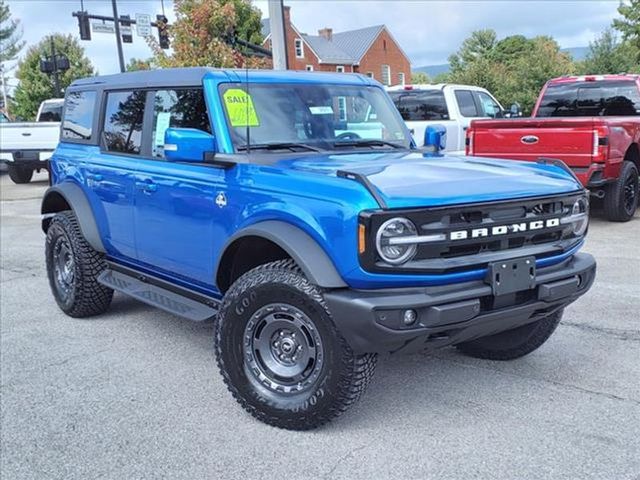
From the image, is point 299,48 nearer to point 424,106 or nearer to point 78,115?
point 424,106

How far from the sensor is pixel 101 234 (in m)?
5.19

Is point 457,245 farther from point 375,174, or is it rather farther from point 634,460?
point 634,460

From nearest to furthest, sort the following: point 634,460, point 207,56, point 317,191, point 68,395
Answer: point 634,460 → point 317,191 → point 68,395 → point 207,56

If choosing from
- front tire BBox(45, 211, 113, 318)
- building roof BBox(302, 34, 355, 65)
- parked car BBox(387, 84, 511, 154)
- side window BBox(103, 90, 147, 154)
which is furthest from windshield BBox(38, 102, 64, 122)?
building roof BBox(302, 34, 355, 65)

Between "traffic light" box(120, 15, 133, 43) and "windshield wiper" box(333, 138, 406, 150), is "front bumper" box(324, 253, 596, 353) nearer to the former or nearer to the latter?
"windshield wiper" box(333, 138, 406, 150)

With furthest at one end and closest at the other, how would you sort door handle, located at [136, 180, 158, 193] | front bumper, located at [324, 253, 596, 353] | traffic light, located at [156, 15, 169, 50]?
1. traffic light, located at [156, 15, 169, 50]
2. door handle, located at [136, 180, 158, 193]
3. front bumper, located at [324, 253, 596, 353]

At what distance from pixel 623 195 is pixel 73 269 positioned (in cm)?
698

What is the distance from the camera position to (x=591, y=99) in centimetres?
1035

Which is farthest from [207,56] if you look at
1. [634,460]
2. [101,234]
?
[634,460]

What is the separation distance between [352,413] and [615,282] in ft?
11.7

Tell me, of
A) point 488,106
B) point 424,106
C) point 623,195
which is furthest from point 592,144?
point 488,106

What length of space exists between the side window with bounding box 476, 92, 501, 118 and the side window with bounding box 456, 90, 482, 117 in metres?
0.28

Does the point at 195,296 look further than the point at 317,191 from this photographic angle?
Yes

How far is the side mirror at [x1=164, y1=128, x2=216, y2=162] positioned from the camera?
12.4 feet
